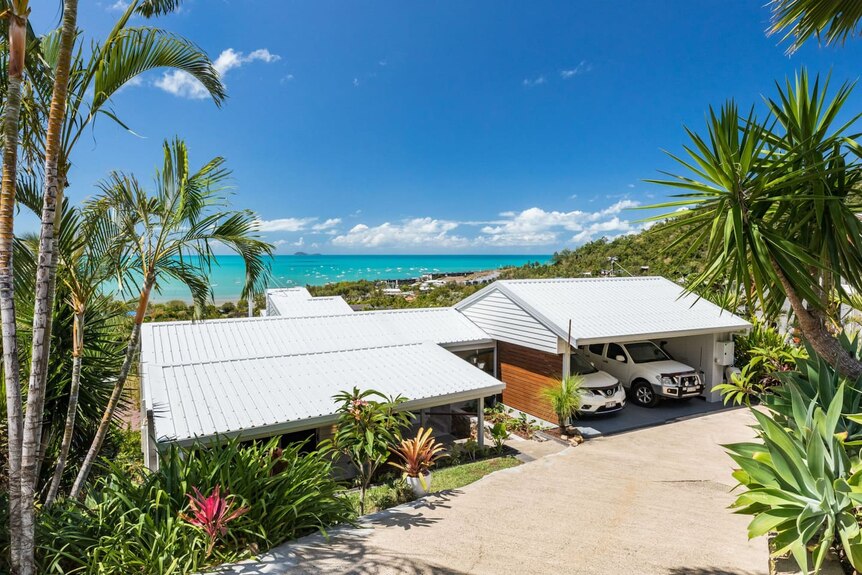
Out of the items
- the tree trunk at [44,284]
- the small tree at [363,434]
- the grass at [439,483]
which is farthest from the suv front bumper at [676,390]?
the tree trunk at [44,284]

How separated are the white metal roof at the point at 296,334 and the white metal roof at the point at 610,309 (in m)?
1.65

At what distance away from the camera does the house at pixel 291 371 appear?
6543 mm

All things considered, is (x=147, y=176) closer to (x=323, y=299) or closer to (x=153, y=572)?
(x=153, y=572)

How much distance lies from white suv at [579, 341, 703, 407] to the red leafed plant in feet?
36.2

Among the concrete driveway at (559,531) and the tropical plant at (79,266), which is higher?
the tropical plant at (79,266)

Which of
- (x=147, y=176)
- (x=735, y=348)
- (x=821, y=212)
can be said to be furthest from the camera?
(x=735, y=348)

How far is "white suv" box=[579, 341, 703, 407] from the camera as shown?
1116 cm

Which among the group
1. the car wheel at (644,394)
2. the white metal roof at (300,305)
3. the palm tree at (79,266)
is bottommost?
the car wheel at (644,394)

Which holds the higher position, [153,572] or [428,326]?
[428,326]

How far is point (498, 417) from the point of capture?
10594mm

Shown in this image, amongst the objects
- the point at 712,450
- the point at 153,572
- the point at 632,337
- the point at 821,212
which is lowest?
the point at 712,450

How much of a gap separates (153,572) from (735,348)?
16.1 meters

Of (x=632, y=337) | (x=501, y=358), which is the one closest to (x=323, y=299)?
(x=501, y=358)

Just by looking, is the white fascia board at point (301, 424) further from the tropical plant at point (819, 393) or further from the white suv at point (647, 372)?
the white suv at point (647, 372)
